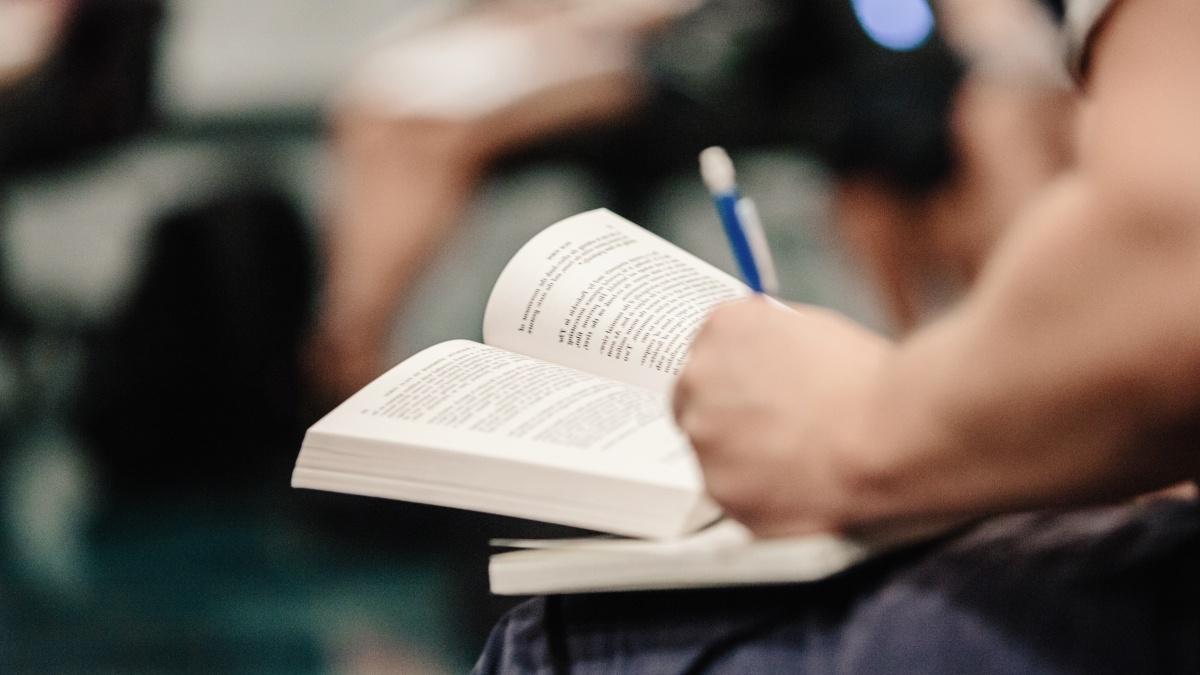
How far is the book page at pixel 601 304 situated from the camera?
480mm

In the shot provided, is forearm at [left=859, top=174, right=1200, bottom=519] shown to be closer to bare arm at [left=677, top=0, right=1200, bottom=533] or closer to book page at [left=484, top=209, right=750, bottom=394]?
bare arm at [left=677, top=0, right=1200, bottom=533]

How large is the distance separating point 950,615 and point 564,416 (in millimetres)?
156

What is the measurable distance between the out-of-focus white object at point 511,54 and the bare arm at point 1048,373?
1155 millimetres

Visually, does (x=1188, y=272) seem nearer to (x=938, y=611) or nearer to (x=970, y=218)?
(x=938, y=611)

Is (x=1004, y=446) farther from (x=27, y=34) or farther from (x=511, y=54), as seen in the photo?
(x=27, y=34)

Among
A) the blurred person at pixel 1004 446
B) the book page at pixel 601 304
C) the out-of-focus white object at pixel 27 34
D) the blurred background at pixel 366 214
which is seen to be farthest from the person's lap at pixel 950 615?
the out-of-focus white object at pixel 27 34

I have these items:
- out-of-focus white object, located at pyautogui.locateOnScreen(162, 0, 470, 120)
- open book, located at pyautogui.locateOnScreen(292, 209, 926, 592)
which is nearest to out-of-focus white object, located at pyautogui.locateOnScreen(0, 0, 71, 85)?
out-of-focus white object, located at pyautogui.locateOnScreen(162, 0, 470, 120)

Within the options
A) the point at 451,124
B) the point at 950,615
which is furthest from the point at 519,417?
the point at 451,124

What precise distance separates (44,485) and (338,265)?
61 cm

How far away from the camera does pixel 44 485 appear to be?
1.72m

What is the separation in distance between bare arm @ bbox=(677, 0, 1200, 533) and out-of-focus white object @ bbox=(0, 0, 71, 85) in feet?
5.28

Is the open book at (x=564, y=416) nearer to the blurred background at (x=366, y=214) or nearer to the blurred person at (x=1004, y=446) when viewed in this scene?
the blurred person at (x=1004, y=446)

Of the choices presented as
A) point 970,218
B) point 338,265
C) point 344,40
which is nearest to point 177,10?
point 344,40

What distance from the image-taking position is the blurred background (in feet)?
4.49
